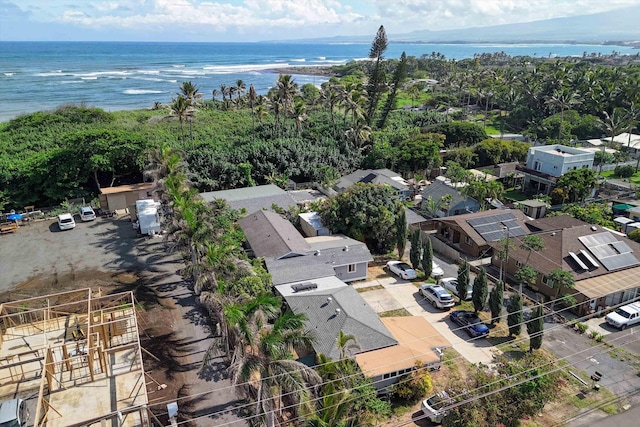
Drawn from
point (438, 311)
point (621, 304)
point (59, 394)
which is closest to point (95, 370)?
point (59, 394)

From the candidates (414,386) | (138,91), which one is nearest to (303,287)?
(414,386)

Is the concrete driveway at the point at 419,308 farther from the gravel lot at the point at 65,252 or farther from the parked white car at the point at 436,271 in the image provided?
the gravel lot at the point at 65,252

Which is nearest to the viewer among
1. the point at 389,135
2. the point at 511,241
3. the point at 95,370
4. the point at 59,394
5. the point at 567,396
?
the point at 59,394

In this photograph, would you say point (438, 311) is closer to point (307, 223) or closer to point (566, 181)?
point (307, 223)

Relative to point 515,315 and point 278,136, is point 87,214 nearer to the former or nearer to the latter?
point 278,136

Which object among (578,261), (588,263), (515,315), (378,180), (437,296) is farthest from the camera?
(378,180)

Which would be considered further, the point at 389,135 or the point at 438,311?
the point at 389,135

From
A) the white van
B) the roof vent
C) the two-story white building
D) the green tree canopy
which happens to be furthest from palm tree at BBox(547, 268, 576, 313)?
the white van
